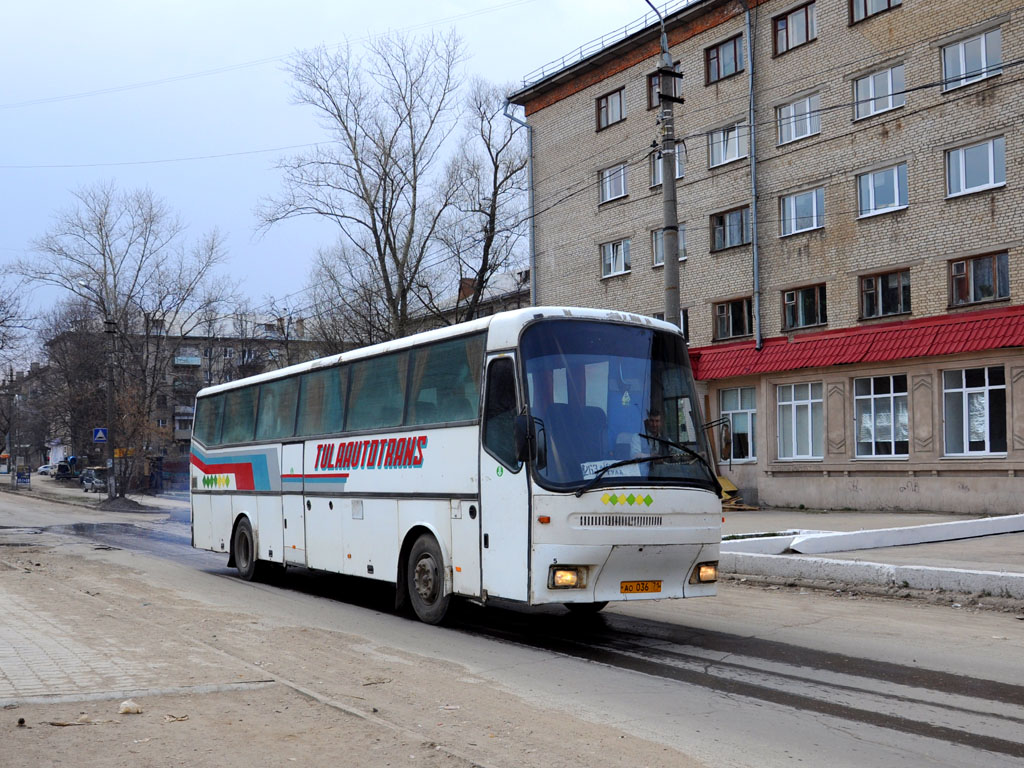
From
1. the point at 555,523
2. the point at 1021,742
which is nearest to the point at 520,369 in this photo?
the point at 555,523

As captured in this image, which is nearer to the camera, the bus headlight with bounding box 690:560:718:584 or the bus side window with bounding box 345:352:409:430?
the bus headlight with bounding box 690:560:718:584

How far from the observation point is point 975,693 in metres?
7.54

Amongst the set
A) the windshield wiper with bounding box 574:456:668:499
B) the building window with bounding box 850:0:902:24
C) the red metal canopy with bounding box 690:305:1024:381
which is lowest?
the windshield wiper with bounding box 574:456:668:499

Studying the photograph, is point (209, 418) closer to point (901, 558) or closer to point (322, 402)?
point (322, 402)

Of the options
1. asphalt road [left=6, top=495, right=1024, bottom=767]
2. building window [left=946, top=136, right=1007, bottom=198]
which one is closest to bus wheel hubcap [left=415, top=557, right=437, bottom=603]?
asphalt road [left=6, top=495, right=1024, bottom=767]

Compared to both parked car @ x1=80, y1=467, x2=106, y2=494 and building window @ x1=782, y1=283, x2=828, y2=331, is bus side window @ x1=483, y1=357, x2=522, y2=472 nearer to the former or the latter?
building window @ x1=782, y1=283, x2=828, y2=331

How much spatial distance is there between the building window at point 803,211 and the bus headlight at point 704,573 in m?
22.6

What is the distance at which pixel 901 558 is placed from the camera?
602 inches

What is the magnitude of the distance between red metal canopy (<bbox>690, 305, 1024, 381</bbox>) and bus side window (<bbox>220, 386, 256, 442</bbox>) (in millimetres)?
13942

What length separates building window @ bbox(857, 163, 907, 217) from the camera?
28422 mm

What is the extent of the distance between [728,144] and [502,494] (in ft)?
87.3

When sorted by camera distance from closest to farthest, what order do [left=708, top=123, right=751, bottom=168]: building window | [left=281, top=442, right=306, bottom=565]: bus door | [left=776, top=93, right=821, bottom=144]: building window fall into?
1. [left=281, top=442, right=306, bottom=565]: bus door
2. [left=776, top=93, right=821, bottom=144]: building window
3. [left=708, top=123, right=751, bottom=168]: building window

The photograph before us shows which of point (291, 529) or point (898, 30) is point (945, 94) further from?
point (291, 529)

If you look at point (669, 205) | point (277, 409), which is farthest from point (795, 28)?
point (277, 409)
